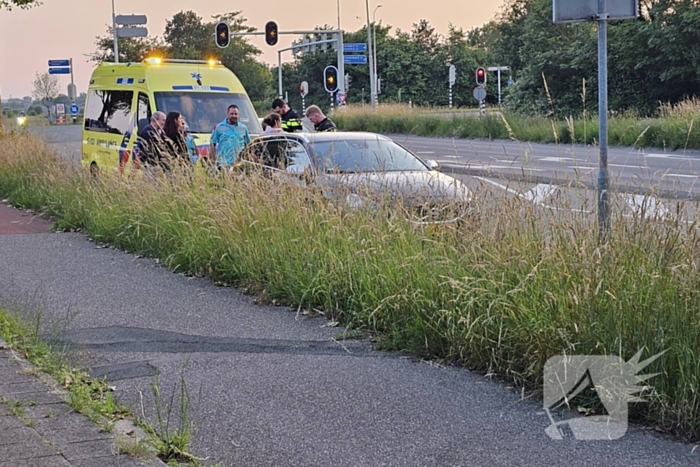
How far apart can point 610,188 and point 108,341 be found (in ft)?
12.4

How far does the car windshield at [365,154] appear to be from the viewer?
437 inches

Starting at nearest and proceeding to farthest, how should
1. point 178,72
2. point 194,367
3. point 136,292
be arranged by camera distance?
point 194,367 → point 136,292 → point 178,72

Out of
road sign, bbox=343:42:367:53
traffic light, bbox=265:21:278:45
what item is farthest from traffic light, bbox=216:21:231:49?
road sign, bbox=343:42:367:53

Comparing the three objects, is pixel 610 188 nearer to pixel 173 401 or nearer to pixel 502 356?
pixel 502 356

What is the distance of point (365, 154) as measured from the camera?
11.5 metres

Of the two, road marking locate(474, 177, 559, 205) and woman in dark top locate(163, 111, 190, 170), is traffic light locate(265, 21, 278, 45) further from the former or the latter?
road marking locate(474, 177, 559, 205)

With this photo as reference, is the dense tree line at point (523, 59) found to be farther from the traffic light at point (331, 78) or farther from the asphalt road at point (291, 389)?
the traffic light at point (331, 78)

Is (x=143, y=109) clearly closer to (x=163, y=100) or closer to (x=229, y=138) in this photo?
(x=163, y=100)

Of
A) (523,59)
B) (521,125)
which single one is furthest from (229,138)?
(523,59)

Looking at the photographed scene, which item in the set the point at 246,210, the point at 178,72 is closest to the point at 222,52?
the point at 178,72

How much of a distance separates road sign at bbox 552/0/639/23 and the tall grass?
1.36 metres

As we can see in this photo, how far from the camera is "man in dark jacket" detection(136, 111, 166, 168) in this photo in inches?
509

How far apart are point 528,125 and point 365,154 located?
2488 centimetres

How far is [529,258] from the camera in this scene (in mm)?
6367
